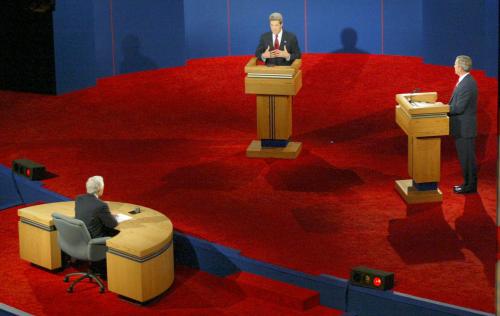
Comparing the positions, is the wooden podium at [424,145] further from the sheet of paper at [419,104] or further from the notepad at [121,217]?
the notepad at [121,217]

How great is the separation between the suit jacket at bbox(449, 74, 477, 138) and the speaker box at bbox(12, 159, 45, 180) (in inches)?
164

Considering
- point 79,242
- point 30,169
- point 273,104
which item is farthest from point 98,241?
point 273,104

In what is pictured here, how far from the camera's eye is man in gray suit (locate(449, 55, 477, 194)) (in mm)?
8000

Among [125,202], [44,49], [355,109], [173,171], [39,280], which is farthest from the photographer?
[44,49]

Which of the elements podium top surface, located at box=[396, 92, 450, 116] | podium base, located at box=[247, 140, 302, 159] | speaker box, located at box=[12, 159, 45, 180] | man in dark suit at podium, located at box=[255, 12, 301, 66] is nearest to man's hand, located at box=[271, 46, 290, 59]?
man in dark suit at podium, located at box=[255, 12, 301, 66]

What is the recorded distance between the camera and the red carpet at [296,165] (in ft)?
23.1

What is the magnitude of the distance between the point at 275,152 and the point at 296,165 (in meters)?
0.38

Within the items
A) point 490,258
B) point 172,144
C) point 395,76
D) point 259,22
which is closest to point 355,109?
point 395,76

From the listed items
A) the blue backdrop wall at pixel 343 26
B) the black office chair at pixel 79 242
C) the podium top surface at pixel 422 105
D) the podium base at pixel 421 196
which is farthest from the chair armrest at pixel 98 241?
the blue backdrop wall at pixel 343 26

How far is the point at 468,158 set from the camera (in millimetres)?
8164

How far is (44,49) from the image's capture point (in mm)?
13016

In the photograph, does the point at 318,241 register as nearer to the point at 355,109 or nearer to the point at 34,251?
the point at 34,251

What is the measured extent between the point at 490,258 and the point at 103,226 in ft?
9.97

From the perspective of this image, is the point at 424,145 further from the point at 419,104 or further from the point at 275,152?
the point at 275,152
